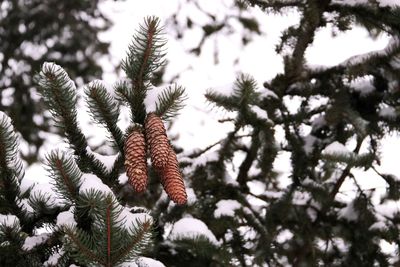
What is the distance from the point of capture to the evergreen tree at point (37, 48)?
6137mm

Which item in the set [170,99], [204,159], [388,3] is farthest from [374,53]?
[170,99]

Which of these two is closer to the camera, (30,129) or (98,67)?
(30,129)

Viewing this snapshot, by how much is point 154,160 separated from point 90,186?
19cm

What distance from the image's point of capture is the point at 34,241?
147 cm

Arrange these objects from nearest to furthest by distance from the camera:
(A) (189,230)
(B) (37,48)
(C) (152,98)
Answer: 1. (C) (152,98)
2. (A) (189,230)
3. (B) (37,48)

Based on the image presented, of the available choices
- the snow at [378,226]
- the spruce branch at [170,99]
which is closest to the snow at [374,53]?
the snow at [378,226]

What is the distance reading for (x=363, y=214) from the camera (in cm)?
296

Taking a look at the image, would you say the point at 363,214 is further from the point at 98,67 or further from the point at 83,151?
the point at 98,67

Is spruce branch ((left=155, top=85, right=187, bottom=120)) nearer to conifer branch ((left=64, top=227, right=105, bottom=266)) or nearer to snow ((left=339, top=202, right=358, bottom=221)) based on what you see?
conifer branch ((left=64, top=227, right=105, bottom=266))

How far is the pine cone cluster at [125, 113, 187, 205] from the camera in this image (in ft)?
4.54

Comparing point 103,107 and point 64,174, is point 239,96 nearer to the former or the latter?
point 103,107

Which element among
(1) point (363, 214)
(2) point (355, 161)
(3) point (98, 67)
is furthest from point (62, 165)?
(3) point (98, 67)

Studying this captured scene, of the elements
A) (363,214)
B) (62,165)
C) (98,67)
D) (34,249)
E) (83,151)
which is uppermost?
(98,67)

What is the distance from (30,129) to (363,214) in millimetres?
4433
